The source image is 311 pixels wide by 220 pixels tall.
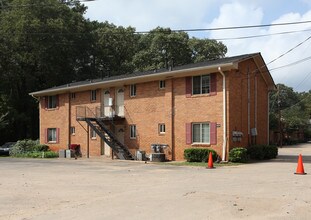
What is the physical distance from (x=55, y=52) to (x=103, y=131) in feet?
68.6

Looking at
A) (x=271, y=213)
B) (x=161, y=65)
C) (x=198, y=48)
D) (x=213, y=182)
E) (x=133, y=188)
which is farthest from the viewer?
(x=198, y=48)

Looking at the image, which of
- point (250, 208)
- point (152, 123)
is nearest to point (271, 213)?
point (250, 208)

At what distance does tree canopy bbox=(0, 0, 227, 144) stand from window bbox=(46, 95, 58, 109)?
779cm

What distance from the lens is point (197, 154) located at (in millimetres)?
24078

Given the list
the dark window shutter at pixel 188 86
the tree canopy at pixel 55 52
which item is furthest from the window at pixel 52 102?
the dark window shutter at pixel 188 86

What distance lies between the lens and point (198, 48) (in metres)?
57.3

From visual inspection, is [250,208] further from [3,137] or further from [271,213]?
[3,137]

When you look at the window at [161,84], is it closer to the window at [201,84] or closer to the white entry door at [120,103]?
the window at [201,84]

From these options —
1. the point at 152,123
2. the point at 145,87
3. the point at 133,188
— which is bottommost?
the point at 133,188

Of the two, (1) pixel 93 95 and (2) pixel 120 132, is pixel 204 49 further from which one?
(2) pixel 120 132

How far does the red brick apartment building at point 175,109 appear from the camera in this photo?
24.5 metres

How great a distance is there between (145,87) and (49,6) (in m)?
24.9

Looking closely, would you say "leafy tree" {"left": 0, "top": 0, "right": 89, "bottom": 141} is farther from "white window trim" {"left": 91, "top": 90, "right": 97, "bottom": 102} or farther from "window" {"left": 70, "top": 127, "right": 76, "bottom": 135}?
"white window trim" {"left": 91, "top": 90, "right": 97, "bottom": 102}

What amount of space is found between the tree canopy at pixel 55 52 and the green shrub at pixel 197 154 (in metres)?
18.4
